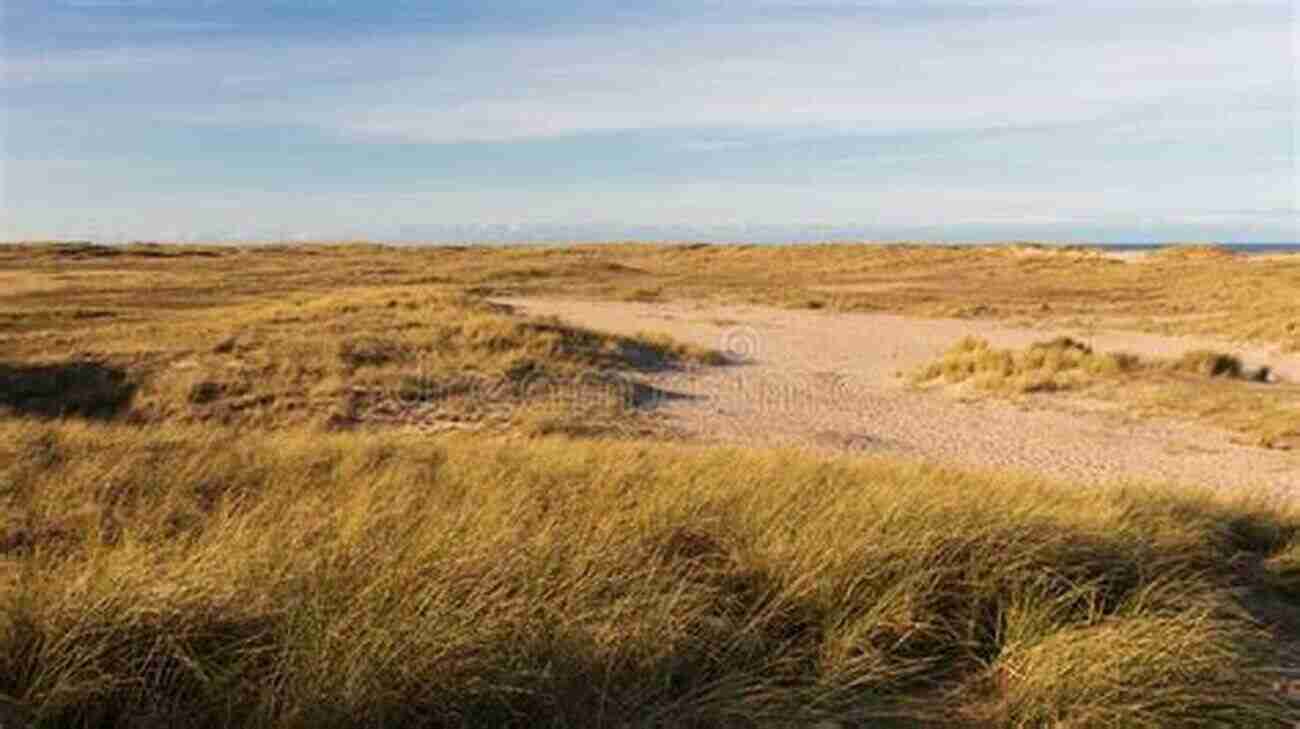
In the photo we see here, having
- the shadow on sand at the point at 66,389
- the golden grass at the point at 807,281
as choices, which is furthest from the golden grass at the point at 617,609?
the golden grass at the point at 807,281

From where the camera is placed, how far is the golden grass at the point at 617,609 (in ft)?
13.4

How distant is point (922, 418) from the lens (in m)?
23.3

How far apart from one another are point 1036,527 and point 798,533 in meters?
1.40

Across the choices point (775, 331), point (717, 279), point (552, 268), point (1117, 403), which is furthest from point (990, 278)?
point (1117, 403)

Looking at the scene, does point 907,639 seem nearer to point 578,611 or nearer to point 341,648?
point 578,611

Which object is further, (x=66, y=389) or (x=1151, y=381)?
(x=1151, y=381)

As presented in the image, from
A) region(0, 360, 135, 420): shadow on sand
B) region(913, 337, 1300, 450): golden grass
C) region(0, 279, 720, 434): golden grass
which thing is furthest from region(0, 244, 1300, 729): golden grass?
region(913, 337, 1300, 450): golden grass

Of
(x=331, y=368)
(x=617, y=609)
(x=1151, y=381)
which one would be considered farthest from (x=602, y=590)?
(x=1151, y=381)

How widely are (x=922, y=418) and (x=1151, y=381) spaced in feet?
23.5

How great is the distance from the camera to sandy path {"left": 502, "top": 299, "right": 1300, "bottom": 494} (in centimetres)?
1853

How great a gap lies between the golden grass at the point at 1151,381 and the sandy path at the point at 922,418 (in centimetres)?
83

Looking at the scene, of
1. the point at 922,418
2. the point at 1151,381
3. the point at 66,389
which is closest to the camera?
the point at 922,418

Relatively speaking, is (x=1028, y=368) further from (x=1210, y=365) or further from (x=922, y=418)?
(x=922, y=418)

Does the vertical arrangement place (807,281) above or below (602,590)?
below
